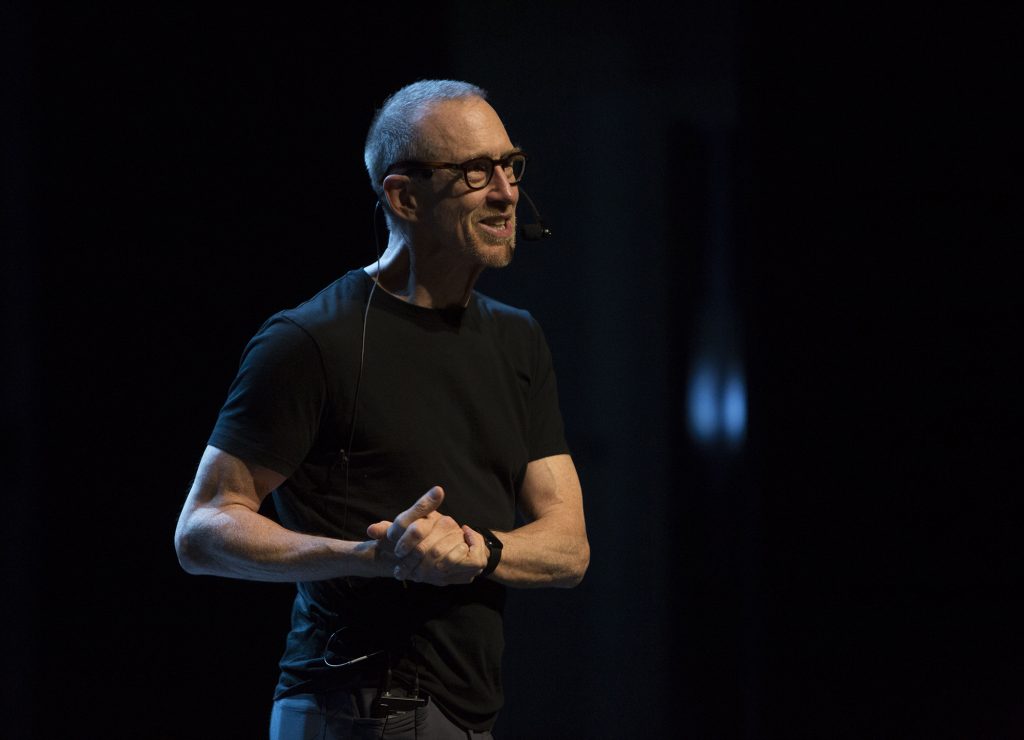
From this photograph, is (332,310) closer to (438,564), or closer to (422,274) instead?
(422,274)

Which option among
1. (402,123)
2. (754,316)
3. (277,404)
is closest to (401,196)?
(402,123)

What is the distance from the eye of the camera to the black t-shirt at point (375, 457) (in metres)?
1.42

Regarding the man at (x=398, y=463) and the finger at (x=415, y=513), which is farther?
the man at (x=398, y=463)

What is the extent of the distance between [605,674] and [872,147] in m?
1.37

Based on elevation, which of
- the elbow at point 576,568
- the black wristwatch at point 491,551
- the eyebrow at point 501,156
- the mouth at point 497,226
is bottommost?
the elbow at point 576,568

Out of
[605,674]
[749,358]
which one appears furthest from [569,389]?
[605,674]

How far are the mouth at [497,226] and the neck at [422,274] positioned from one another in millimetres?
59

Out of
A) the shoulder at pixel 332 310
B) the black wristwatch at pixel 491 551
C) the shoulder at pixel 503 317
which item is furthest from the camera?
the shoulder at pixel 503 317

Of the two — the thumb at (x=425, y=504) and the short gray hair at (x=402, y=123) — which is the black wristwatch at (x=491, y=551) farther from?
the short gray hair at (x=402, y=123)

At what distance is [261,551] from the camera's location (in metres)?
1.34

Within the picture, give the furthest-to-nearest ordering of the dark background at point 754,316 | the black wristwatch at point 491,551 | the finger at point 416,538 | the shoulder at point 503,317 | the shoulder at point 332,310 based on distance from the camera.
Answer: the dark background at point 754,316 < the shoulder at point 503,317 < the shoulder at point 332,310 < the black wristwatch at point 491,551 < the finger at point 416,538

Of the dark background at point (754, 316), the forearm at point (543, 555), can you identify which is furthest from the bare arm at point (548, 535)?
the dark background at point (754, 316)

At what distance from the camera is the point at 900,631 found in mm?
2535

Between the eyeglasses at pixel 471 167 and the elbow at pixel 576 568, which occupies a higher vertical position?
the eyeglasses at pixel 471 167
